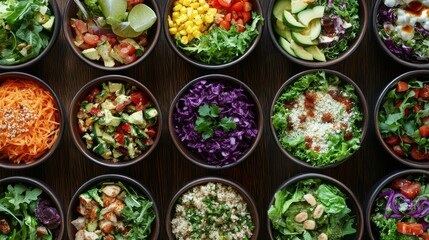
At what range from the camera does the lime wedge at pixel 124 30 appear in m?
3.12

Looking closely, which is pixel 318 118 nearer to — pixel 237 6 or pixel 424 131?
pixel 424 131

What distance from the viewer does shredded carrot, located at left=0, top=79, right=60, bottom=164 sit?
308cm

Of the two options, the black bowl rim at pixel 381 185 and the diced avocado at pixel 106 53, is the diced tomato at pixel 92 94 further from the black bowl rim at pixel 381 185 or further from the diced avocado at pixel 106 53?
the black bowl rim at pixel 381 185

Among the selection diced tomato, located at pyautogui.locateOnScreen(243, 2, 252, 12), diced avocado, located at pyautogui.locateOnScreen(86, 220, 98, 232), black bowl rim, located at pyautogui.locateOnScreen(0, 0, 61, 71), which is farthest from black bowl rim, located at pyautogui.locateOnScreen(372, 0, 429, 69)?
diced avocado, located at pyautogui.locateOnScreen(86, 220, 98, 232)

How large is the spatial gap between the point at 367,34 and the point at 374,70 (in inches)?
8.8

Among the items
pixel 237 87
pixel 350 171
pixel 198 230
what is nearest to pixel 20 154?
pixel 198 230

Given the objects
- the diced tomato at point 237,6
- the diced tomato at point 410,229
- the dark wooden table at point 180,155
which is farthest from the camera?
the dark wooden table at point 180,155

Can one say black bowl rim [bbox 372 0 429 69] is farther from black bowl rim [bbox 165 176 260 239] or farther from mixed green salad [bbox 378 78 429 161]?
black bowl rim [bbox 165 176 260 239]

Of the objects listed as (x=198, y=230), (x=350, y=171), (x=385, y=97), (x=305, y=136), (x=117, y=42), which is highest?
(x=117, y=42)

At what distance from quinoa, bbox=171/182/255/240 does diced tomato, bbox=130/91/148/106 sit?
22.8 inches

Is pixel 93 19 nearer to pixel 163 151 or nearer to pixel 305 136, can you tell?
pixel 163 151

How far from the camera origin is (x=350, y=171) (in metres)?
3.37

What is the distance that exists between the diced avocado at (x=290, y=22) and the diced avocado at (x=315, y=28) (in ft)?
0.28

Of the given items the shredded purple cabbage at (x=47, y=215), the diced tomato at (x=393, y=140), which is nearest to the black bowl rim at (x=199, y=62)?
the diced tomato at (x=393, y=140)
